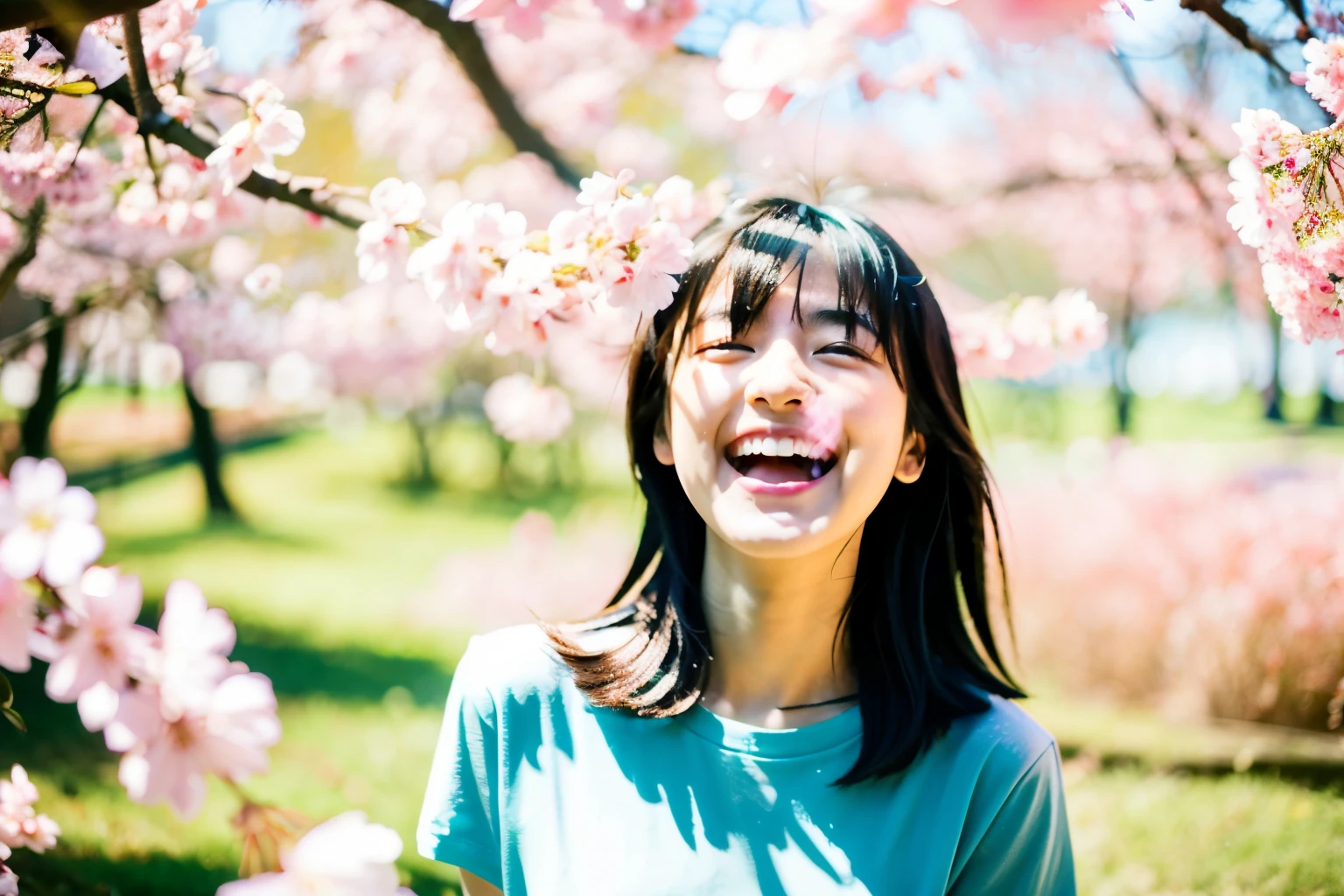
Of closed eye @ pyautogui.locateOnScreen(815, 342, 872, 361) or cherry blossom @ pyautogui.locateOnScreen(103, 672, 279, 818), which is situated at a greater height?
closed eye @ pyautogui.locateOnScreen(815, 342, 872, 361)

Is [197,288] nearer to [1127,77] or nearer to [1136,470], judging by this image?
[1127,77]

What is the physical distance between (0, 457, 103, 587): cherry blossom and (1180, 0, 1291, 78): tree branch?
3.83 ft

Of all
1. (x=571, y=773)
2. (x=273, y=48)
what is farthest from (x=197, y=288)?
(x=571, y=773)

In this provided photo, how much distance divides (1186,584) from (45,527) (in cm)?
280

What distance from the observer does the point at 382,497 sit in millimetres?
3867

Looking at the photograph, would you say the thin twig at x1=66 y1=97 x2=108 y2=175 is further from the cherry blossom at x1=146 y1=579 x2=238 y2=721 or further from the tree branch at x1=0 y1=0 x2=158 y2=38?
the cherry blossom at x1=146 y1=579 x2=238 y2=721

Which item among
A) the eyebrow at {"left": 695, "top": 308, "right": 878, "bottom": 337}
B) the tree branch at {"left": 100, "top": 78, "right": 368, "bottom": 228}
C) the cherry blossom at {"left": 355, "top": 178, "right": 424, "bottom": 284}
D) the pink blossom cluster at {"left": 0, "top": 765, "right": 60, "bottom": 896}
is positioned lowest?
the pink blossom cluster at {"left": 0, "top": 765, "right": 60, "bottom": 896}

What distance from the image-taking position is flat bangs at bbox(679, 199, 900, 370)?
1.07 meters

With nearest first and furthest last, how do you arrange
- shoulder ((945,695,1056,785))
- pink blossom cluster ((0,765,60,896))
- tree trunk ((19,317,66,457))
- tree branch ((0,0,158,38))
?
tree branch ((0,0,158,38)) < shoulder ((945,695,1056,785)) < pink blossom cluster ((0,765,60,896)) < tree trunk ((19,317,66,457))

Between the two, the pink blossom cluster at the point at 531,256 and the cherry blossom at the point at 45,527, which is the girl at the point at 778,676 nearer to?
the pink blossom cluster at the point at 531,256

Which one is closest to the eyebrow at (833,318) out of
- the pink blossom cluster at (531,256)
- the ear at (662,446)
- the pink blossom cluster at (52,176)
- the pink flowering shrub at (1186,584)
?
the pink blossom cluster at (531,256)

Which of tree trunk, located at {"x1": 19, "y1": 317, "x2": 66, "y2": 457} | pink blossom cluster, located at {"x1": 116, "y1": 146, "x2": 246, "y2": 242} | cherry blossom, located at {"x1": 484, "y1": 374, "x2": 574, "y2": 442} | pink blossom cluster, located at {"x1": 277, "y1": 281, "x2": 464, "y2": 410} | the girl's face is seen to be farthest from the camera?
pink blossom cluster, located at {"x1": 277, "y1": 281, "x2": 464, "y2": 410}

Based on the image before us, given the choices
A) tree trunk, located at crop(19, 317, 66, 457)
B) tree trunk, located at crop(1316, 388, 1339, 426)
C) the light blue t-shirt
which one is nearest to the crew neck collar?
the light blue t-shirt

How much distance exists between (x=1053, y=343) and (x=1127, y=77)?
0.48 metres
